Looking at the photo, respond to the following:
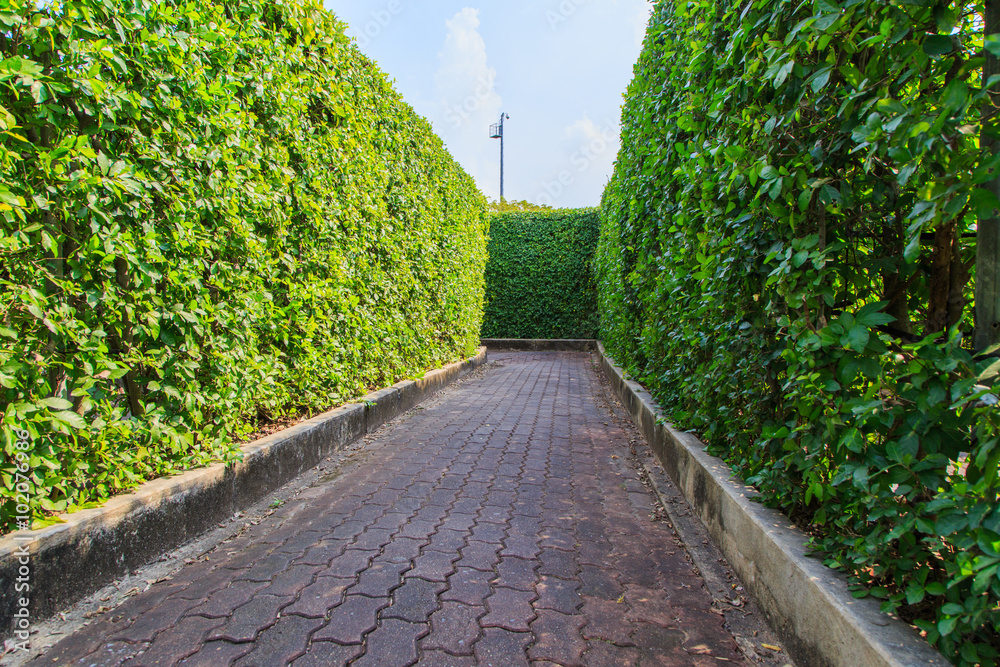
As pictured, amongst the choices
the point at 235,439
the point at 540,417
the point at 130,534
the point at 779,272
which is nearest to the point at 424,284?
the point at 540,417

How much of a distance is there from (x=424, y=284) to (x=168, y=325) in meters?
5.10

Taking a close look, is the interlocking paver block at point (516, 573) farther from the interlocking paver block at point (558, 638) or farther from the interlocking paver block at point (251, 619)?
the interlocking paver block at point (251, 619)

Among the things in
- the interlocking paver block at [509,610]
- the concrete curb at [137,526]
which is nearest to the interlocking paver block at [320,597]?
the interlocking paver block at [509,610]

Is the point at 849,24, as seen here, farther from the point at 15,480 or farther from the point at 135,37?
the point at 15,480

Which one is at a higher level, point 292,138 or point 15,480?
point 292,138

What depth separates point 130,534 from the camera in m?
2.46

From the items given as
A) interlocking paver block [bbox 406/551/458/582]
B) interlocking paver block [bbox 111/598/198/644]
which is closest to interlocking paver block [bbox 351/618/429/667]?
interlocking paver block [bbox 406/551/458/582]

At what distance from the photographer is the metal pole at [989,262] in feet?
4.50

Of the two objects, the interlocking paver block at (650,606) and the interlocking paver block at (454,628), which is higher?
the interlocking paver block at (454,628)

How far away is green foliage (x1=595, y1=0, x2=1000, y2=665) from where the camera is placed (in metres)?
1.30

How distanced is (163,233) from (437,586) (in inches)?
90.1

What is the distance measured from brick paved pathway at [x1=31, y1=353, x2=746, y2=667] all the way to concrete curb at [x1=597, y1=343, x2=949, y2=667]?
0.81 feet

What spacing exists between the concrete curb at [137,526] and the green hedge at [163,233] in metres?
0.14

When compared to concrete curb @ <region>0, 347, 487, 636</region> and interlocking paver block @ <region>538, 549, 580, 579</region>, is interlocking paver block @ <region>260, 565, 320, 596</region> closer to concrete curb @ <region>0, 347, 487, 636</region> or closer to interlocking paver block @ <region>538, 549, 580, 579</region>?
concrete curb @ <region>0, 347, 487, 636</region>
